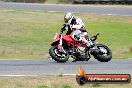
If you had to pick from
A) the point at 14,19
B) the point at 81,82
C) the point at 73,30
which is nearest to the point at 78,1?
the point at 14,19

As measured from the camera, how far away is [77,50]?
19094mm

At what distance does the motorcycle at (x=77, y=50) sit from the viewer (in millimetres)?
18766

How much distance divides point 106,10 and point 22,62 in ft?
78.8

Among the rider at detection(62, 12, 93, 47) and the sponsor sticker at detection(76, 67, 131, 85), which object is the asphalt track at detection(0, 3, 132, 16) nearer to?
the rider at detection(62, 12, 93, 47)

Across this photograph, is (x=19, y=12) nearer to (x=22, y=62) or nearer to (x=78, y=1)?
(x=78, y=1)

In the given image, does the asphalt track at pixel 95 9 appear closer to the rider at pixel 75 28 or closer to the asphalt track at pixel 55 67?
the rider at pixel 75 28

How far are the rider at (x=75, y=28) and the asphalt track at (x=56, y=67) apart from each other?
770mm

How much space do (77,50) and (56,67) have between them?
1954 millimetres

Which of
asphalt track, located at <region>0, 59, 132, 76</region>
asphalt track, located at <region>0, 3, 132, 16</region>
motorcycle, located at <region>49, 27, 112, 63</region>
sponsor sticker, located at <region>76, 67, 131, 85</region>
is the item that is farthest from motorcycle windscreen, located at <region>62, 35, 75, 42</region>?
asphalt track, located at <region>0, 3, 132, 16</region>

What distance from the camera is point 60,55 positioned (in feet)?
61.3

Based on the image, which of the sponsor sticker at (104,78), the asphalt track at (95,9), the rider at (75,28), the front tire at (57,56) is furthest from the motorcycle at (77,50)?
the asphalt track at (95,9)

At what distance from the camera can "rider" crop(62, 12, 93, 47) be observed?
18.9 metres

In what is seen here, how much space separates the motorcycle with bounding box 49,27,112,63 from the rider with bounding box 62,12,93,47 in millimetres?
131

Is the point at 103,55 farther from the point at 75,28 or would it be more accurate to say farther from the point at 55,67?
the point at 55,67
